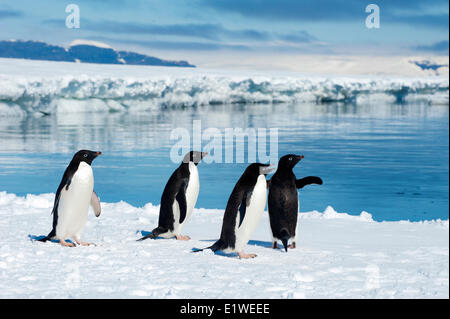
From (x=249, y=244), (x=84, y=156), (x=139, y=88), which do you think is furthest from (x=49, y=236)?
(x=139, y=88)

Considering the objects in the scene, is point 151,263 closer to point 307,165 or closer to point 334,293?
point 334,293

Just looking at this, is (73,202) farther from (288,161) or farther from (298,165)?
(298,165)

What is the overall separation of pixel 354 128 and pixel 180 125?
6781 millimetres

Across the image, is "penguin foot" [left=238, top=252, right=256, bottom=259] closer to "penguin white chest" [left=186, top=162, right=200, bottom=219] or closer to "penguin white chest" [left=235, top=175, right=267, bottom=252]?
"penguin white chest" [left=235, top=175, right=267, bottom=252]

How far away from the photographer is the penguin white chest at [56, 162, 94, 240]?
16.9 feet

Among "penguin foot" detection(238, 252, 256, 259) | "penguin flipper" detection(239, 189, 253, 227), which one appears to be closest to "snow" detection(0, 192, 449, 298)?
"penguin foot" detection(238, 252, 256, 259)

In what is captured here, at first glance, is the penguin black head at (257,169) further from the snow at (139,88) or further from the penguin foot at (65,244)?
the snow at (139,88)

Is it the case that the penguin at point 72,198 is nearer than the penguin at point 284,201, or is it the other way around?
the penguin at point 284,201

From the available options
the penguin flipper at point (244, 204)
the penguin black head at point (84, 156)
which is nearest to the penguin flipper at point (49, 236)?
the penguin black head at point (84, 156)

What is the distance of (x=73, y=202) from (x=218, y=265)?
1484mm

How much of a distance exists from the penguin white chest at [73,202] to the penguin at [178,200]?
61 centimetres

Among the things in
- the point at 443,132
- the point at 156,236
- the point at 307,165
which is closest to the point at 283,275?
the point at 156,236

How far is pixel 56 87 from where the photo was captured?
24.6 meters

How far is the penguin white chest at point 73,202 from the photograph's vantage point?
203 inches
